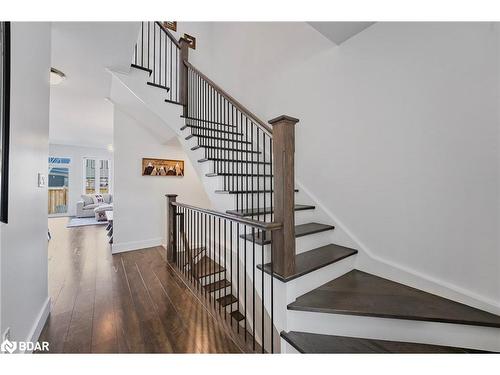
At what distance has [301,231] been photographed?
6.94 feet

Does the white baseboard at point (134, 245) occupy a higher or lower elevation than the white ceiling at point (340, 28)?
lower

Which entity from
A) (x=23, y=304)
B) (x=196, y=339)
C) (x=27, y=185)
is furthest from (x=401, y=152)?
(x=23, y=304)

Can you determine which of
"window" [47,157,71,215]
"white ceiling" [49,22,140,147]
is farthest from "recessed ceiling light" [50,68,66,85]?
"window" [47,157,71,215]

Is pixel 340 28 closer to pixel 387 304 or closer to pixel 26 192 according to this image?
pixel 387 304

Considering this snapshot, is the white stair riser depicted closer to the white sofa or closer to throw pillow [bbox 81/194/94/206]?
the white sofa

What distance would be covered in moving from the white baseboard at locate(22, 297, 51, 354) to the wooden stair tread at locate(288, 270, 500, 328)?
1.73 meters

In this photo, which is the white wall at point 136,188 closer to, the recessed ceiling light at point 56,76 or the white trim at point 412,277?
the recessed ceiling light at point 56,76

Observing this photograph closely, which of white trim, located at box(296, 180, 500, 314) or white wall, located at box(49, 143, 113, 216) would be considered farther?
white wall, located at box(49, 143, 113, 216)

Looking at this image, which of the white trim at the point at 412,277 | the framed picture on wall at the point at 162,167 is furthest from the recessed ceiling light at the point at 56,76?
the white trim at the point at 412,277

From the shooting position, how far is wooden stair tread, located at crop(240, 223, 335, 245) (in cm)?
180

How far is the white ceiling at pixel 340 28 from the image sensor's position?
1.94 metres

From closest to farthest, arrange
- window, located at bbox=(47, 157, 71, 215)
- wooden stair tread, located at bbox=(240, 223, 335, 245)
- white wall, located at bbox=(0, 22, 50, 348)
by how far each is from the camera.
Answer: white wall, located at bbox=(0, 22, 50, 348) < wooden stair tread, located at bbox=(240, 223, 335, 245) < window, located at bbox=(47, 157, 71, 215)

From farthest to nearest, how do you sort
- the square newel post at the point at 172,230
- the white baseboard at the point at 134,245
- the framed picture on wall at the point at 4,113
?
1. the white baseboard at the point at 134,245
2. the square newel post at the point at 172,230
3. the framed picture on wall at the point at 4,113

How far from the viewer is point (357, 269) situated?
2.12 meters
